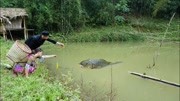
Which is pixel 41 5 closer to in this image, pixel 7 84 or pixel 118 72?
pixel 118 72

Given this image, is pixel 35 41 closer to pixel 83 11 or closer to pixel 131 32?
pixel 131 32

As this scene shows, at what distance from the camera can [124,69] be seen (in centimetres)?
1140

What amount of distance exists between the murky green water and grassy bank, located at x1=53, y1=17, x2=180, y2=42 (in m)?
1.19

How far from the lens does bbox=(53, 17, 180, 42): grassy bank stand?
64.3 feet

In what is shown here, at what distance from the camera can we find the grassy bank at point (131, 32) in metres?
19.6

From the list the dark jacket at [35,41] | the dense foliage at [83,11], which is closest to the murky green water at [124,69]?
the dark jacket at [35,41]

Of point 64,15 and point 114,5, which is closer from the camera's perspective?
point 64,15

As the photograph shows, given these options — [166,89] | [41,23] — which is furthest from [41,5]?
[166,89]

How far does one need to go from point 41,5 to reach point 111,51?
5.95m

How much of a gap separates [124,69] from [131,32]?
9901mm

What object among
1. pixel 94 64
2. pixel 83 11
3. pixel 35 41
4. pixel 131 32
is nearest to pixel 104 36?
pixel 131 32

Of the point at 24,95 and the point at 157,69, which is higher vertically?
the point at 24,95

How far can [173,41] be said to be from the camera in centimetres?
2045

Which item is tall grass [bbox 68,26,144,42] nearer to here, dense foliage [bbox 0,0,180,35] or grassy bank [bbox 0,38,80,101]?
dense foliage [bbox 0,0,180,35]
